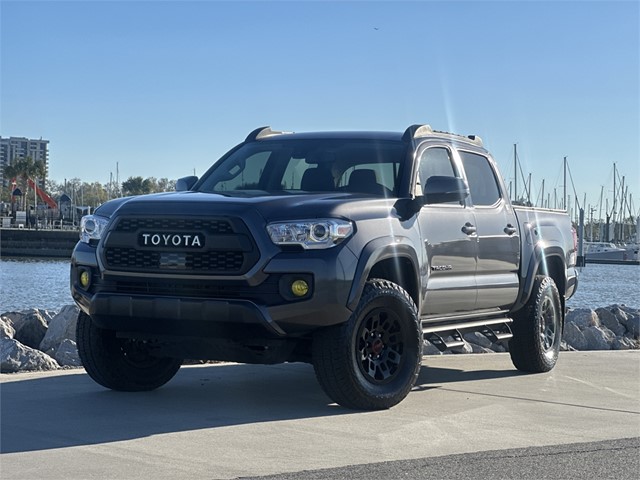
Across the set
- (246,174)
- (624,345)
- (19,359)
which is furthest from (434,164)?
(624,345)

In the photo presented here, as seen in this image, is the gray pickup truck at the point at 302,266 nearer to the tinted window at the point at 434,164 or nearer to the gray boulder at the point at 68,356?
the tinted window at the point at 434,164

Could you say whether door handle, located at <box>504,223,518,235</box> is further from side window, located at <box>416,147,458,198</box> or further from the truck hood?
the truck hood

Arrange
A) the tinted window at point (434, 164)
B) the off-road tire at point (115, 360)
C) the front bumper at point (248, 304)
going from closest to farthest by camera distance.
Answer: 1. the front bumper at point (248, 304)
2. the off-road tire at point (115, 360)
3. the tinted window at point (434, 164)

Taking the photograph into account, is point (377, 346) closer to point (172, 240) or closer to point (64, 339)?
point (172, 240)

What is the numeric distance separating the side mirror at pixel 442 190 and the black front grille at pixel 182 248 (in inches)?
67.5

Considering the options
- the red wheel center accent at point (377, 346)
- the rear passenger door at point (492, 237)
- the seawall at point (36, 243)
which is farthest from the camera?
the seawall at point (36, 243)

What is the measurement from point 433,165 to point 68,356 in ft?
14.1

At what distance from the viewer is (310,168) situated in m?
8.73

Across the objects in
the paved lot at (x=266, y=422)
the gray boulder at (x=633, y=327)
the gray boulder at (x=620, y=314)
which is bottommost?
the gray boulder at (x=633, y=327)

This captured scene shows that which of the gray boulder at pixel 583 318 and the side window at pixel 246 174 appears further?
the gray boulder at pixel 583 318

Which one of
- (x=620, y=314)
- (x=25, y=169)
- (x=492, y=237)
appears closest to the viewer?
(x=492, y=237)

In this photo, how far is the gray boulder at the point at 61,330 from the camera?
42.3 feet

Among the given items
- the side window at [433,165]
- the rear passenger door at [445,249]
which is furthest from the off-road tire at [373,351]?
the side window at [433,165]

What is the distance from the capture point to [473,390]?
8961mm
